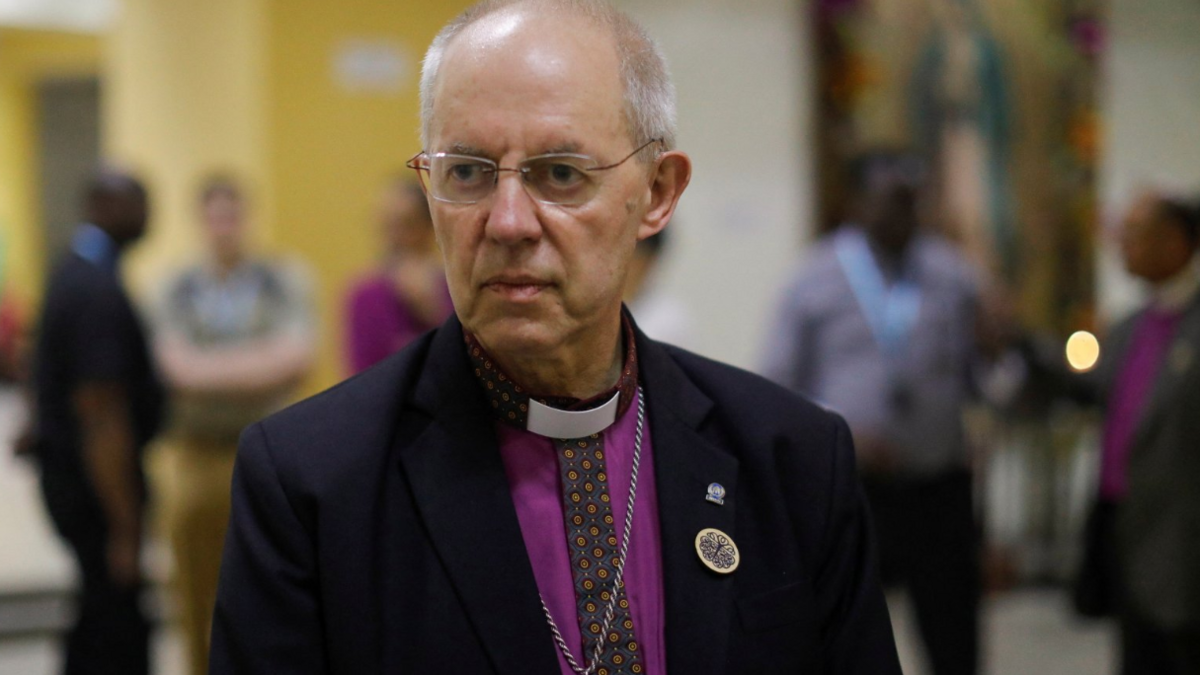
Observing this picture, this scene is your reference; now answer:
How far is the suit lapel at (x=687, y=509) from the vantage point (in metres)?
1.76

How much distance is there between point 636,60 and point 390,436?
58 cm

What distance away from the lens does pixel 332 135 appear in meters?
7.45

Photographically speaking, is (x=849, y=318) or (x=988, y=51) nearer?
(x=849, y=318)

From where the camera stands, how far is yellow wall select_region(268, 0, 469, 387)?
24.1 feet

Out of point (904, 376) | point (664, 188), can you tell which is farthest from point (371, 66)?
point (664, 188)

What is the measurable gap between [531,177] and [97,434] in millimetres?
3173

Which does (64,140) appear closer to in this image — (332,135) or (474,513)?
(332,135)

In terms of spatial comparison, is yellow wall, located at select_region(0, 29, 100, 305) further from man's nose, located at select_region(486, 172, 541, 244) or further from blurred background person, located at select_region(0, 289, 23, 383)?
man's nose, located at select_region(486, 172, 541, 244)

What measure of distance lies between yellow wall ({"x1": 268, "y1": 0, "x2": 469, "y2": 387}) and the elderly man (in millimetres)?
5544

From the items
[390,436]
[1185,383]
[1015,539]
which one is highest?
[390,436]

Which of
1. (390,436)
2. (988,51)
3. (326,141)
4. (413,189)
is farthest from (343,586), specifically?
(988,51)

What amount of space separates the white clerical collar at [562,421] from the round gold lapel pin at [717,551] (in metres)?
0.21

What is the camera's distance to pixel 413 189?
490 centimetres

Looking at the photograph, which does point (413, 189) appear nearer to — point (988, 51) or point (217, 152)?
point (217, 152)
